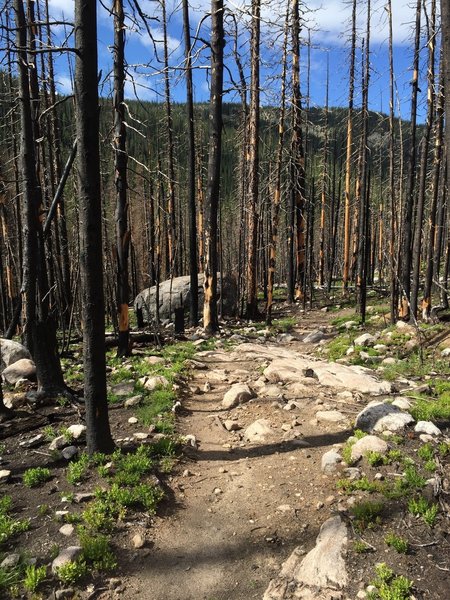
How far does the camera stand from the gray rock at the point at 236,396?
644 centimetres

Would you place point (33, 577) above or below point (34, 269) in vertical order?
below

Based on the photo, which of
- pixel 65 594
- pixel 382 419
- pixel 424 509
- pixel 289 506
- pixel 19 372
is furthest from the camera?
pixel 19 372

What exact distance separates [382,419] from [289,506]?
173cm

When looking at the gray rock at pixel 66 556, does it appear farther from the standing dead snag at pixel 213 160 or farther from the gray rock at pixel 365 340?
the gray rock at pixel 365 340

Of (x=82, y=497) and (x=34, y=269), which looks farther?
(x=34, y=269)

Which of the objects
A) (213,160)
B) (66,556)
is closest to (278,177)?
(213,160)

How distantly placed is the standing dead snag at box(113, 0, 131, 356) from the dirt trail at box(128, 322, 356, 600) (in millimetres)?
3736

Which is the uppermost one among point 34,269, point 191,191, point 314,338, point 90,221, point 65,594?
point 191,191

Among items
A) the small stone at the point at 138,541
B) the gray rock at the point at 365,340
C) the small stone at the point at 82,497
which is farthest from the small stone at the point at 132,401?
the gray rock at the point at 365,340

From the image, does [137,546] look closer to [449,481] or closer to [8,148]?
[449,481]

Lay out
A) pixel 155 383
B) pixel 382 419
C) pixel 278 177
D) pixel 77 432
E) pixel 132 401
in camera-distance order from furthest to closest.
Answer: pixel 278 177, pixel 155 383, pixel 132 401, pixel 77 432, pixel 382 419

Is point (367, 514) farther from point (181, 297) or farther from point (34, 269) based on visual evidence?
point (181, 297)

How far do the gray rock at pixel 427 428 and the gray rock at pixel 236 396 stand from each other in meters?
2.50

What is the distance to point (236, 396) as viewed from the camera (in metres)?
6.52
